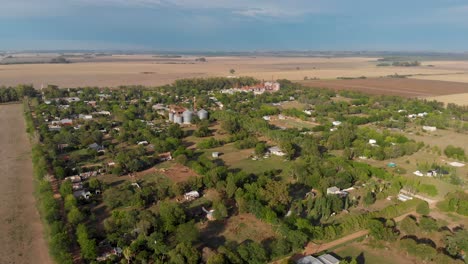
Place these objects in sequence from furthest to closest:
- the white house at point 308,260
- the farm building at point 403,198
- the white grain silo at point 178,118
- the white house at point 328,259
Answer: the white grain silo at point 178,118 → the farm building at point 403,198 → the white house at point 328,259 → the white house at point 308,260

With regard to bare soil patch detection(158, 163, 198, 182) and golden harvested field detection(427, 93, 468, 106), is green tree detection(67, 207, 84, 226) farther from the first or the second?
golden harvested field detection(427, 93, 468, 106)

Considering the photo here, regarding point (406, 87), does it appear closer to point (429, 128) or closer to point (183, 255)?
point (429, 128)

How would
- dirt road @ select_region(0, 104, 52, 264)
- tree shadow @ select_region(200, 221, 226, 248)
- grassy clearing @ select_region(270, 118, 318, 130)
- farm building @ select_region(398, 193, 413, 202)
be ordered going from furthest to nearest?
1. grassy clearing @ select_region(270, 118, 318, 130)
2. farm building @ select_region(398, 193, 413, 202)
3. tree shadow @ select_region(200, 221, 226, 248)
4. dirt road @ select_region(0, 104, 52, 264)

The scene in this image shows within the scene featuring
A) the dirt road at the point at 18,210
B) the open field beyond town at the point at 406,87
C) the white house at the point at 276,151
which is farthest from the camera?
the open field beyond town at the point at 406,87

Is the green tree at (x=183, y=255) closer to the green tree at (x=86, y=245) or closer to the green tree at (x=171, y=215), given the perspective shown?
the green tree at (x=171, y=215)

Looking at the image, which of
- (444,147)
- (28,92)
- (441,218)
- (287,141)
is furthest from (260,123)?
(28,92)

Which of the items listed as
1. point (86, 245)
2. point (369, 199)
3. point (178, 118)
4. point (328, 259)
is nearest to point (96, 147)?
point (178, 118)

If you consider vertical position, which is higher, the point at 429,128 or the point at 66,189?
the point at 429,128

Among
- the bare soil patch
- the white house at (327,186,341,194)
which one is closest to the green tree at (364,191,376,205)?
the white house at (327,186,341,194)

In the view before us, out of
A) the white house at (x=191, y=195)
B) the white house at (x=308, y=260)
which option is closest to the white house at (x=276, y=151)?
the white house at (x=191, y=195)
